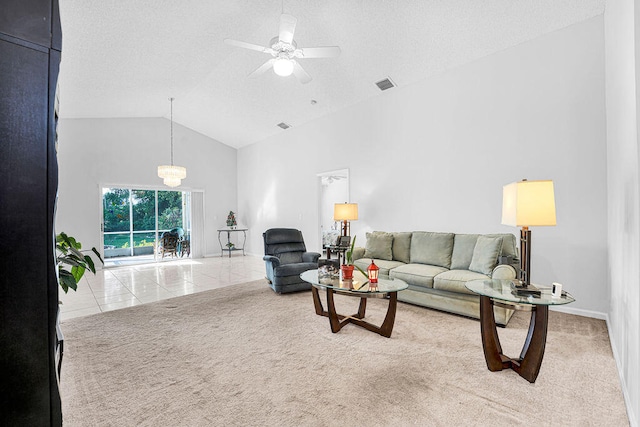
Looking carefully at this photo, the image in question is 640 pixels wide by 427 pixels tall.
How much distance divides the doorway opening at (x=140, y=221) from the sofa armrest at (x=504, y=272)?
7893 millimetres

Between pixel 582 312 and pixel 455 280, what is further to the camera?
pixel 582 312

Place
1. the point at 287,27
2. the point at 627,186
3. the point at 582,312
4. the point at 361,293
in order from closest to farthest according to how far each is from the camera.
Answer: the point at 627,186 < the point at 361,293 < the point at 287,27 < the point at 582,312

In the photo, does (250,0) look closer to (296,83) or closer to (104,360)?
Answer: (296,83)

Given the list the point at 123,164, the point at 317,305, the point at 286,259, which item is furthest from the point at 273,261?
the point at 123,164

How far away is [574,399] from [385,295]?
147 centimetres

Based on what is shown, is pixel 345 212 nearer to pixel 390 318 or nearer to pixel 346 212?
pixel 346 212

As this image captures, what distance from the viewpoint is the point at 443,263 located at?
4156mm

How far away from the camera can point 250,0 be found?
150 inches

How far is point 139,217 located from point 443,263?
7957 millimetres

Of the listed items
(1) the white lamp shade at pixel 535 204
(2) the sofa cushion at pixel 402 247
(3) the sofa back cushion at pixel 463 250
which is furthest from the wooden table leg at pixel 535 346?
(2) the sofa cushion at pixel 402 247

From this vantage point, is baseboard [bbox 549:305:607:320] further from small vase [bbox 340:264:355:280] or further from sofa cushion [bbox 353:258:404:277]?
small vase [bbox 340:264:355:280]

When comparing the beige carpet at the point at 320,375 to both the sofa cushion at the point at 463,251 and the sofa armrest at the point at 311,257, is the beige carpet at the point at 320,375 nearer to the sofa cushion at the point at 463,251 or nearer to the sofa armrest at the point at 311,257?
the sofa cushion at the point at 463,251

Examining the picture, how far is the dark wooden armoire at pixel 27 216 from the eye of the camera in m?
0.75

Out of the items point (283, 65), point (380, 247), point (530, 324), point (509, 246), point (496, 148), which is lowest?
point (530, 324)
